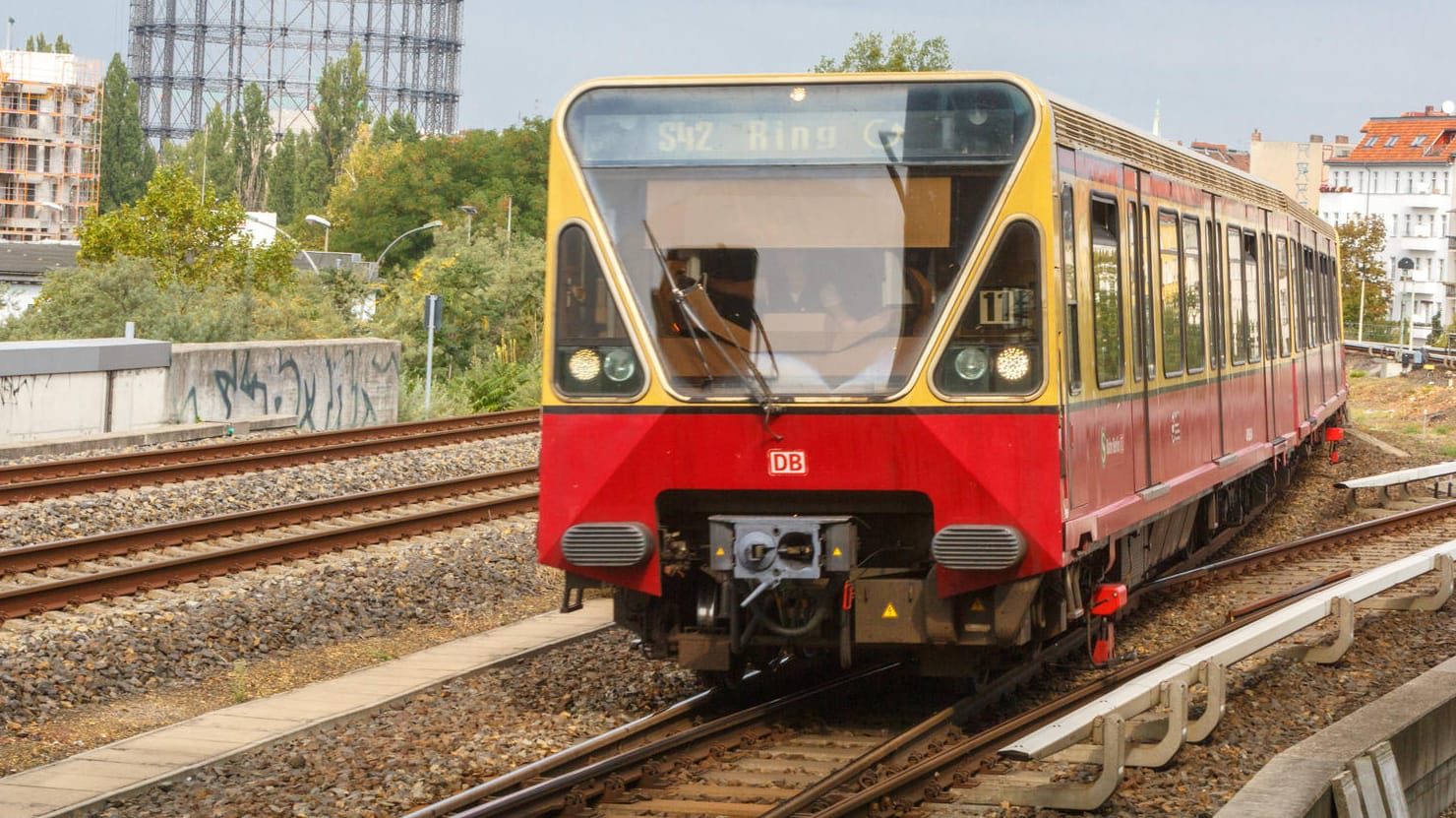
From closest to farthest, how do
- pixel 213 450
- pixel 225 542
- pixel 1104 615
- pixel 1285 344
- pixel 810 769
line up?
pixel 810 769
pixel 1104 615
pixel 225 542
pixel 1285 344
pixel 213 450

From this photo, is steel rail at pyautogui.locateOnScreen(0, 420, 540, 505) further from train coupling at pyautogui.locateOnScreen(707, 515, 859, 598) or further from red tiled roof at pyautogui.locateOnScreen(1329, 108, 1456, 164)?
red tiled roof at pyautogui.locateOnScreen(1329, 108, 1456, 164)

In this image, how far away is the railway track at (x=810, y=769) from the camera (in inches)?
310

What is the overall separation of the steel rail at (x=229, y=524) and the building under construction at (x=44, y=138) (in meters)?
117

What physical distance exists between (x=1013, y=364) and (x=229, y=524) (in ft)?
30.7

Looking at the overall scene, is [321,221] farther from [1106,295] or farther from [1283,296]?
[1106,295]

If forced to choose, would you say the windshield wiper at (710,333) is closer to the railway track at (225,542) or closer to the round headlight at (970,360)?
the round headlight at (970,360)

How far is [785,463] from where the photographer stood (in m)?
8.99

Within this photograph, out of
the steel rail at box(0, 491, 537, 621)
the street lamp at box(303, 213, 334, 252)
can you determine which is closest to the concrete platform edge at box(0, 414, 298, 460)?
the steel rail at box(0, 491, 537, 621)

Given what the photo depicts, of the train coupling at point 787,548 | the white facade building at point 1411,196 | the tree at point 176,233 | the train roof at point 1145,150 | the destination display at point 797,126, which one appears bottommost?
the train coupling at point 787,548

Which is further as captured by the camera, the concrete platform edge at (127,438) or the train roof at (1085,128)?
the concrete platform edge at (127,438)

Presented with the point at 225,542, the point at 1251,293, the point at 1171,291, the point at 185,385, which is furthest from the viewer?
the point at 185,385

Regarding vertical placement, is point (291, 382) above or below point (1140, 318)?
above

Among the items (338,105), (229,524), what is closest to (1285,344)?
(229,524)

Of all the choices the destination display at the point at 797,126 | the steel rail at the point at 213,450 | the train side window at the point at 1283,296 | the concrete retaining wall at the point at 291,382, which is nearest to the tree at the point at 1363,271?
the concrete retaining wall at the point at 291,382
